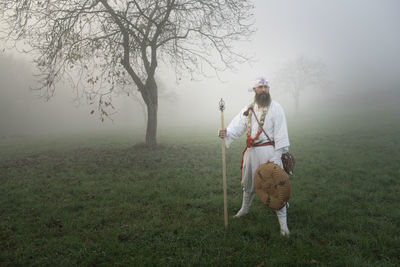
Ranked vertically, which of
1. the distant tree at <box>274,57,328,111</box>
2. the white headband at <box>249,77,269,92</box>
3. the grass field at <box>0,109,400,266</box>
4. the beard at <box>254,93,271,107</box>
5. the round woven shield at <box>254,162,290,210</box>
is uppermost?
the distant tree at <box>274,57,328,111</box>

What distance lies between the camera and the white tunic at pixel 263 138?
3926mm

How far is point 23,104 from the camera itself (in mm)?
37344

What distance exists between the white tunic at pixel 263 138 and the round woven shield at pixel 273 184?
10.8 inches

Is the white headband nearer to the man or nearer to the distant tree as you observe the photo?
the man

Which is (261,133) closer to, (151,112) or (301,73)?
(151,112)

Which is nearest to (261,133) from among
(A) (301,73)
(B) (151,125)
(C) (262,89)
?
(C) (262,89)

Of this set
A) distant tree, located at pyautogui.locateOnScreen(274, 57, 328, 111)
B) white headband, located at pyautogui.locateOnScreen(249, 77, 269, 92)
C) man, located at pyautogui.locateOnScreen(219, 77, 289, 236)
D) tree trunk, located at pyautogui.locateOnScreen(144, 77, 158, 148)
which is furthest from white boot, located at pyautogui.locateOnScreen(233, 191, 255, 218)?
distant tree, located at pyautogui.locateOnScreen(274, 57, 328, 111)

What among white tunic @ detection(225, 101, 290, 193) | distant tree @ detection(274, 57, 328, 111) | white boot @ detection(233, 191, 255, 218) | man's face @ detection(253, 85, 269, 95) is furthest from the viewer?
distant tree @ detection(274, 57, 328, 111)

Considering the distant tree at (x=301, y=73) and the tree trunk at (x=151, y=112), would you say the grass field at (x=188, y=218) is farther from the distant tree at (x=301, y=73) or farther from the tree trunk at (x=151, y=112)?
the distant tree at (x=301, y=73)

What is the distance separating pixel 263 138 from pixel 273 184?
798mm

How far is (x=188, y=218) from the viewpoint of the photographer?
471 cm

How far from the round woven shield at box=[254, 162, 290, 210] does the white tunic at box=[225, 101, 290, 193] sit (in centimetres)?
27

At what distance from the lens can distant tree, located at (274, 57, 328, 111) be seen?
42.4 meters

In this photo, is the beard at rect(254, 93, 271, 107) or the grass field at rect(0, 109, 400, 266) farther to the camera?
the beard at rect(254, 93, 271, 107)
